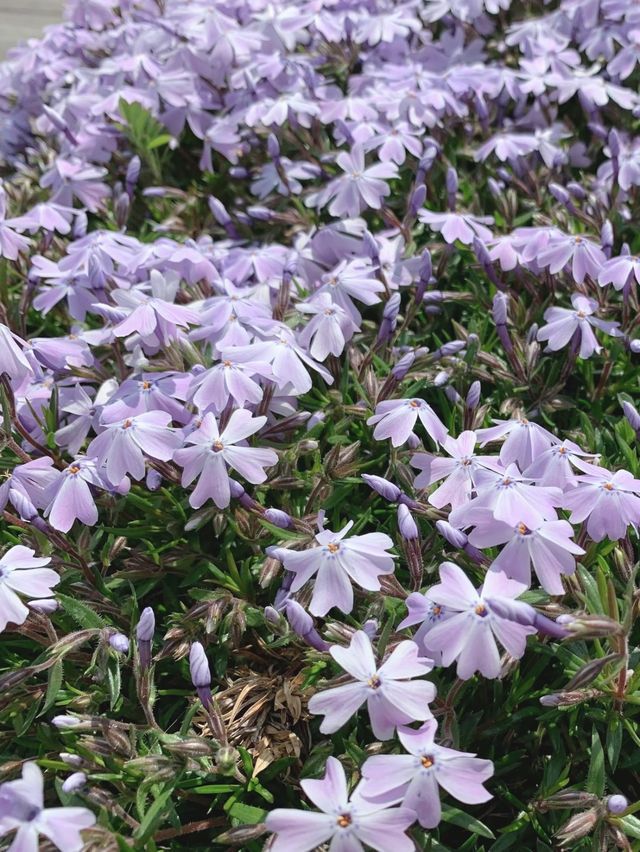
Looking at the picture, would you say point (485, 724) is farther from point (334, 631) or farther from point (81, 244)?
point (81, 244)

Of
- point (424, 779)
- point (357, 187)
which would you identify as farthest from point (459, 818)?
point (357, 187)

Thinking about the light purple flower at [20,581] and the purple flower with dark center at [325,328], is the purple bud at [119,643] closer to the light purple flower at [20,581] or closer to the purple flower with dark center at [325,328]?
the light purple flower at [20,581]

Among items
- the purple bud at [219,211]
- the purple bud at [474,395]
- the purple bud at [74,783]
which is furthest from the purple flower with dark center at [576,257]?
the purple bud at [74,783]

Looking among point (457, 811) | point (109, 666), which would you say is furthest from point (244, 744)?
point (457, 811)

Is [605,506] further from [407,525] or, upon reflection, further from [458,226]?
[458,226]

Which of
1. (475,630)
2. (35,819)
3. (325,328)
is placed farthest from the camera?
(325,328)

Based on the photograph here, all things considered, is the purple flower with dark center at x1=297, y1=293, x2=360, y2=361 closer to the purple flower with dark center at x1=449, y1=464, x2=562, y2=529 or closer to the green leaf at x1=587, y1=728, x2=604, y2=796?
the purple flower with dark center at x1=449, y1=464, x2=562, y2=529

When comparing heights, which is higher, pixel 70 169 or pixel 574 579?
pixel 70 169
